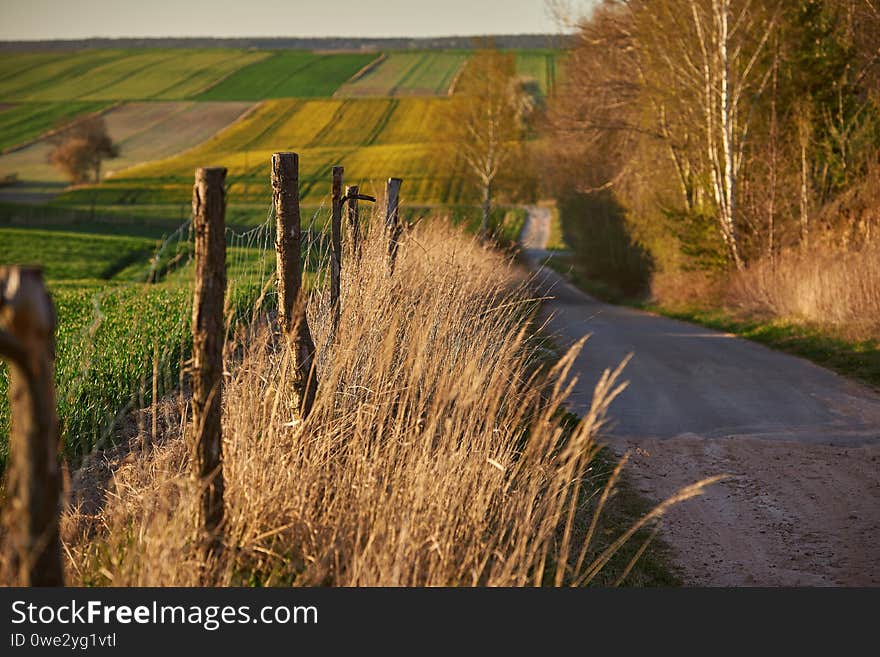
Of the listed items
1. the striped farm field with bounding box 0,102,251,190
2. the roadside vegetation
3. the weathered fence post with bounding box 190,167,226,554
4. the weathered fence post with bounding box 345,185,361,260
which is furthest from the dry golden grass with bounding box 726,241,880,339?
the striped farm field with bounding box 0,102,251,190

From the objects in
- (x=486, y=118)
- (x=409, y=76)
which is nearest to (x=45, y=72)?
(x=409, y=76)

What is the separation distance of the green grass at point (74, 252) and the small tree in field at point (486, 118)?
14754 millimetres

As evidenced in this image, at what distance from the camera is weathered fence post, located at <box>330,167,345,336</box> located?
256 inches

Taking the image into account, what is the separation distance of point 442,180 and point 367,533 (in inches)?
2281

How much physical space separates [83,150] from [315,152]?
58.4 ft

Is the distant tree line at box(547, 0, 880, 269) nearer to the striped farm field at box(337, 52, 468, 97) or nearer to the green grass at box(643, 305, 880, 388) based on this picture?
the green grass at box(643, 305, 880, 388)

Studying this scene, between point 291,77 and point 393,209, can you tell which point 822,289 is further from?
point 291,77

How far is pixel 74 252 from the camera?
4053 cm

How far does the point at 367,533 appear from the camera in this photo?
14.1 ft

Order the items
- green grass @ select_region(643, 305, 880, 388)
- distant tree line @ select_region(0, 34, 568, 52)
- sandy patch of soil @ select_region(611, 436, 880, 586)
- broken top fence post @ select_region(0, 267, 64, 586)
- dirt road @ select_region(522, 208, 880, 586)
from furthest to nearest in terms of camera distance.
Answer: distant tree line @ select_region(0, 34, 568, 52) < green grass @ select_region(643, 305, 880, 388) < dirt road @ select_region(522, 208, 880, 586) < sandy patch of soil @ select_region(611, 436, 880, 586) < broken top fence post @ select_region(0, 267, 64, 586)

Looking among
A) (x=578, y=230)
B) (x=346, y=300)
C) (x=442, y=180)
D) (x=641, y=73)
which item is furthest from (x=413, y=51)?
(x=346, y=300)

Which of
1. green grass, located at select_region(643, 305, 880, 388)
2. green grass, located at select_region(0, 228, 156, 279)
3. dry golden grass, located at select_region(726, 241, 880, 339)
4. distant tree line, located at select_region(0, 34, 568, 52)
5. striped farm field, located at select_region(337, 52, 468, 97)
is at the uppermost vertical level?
distant tree line, located at select_region(0, 34, 568, 52)

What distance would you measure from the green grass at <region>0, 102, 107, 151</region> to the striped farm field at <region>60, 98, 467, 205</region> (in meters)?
15.2

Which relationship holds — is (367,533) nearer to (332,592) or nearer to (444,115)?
(332,592)
